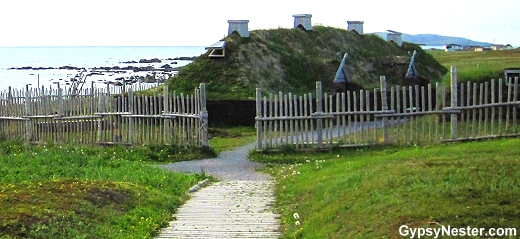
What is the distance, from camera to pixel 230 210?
1249 centimetres

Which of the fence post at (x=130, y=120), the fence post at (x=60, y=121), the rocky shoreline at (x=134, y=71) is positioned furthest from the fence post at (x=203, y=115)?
the rocky shoreline at (x=134, y=71)

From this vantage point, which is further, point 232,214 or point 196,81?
point 196,81

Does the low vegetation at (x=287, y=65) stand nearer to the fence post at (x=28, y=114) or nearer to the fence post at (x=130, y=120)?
the fence post at (x=130, y=120)

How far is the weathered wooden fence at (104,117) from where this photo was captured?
69.0ft

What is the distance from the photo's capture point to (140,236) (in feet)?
34.4

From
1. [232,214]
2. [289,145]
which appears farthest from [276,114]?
[232,214]

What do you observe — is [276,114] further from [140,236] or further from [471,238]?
[471,238]

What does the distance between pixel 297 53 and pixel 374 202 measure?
77.8 feet

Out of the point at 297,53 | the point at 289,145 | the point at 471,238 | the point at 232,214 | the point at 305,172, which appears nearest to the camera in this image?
the point at 471,238

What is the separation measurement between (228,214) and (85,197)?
2199mm

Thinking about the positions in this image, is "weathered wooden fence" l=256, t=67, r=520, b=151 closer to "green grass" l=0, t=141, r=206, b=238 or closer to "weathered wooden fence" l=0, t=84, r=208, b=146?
"weathered wooden fence" l=0, t=84, r=208, b=146

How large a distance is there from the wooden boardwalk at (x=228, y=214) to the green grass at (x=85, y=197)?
0.98ft

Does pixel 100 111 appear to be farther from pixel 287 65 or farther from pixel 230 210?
pixel 287 65

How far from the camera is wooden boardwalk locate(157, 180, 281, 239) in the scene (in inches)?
428
